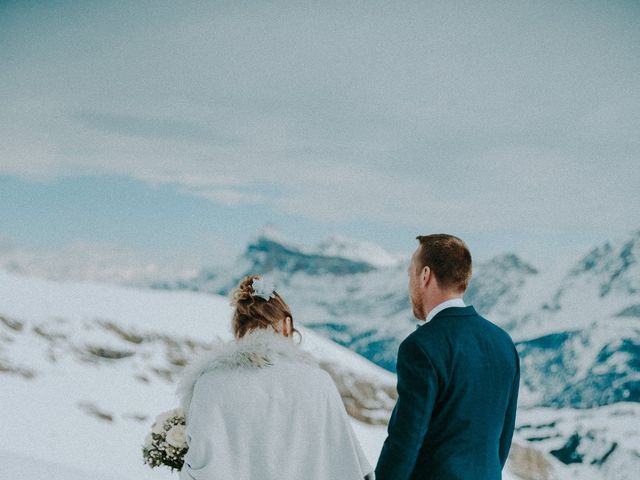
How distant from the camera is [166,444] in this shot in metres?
3.13

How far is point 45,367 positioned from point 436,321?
12.3 metres

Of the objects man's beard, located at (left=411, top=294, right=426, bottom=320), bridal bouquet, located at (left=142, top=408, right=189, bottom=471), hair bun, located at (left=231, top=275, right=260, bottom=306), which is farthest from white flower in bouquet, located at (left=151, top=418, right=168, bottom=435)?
man's beard, located at (left=411, top=294, right=426, bottom=320)

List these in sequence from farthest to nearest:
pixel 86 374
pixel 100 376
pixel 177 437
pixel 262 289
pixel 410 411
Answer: pixel 100 376 → pixel 86 374 → pixel 177 437 → pixel 262 289 → pixel 410 411

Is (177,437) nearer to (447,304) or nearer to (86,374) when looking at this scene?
(447,304)

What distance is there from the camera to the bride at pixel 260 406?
2768 millimetres

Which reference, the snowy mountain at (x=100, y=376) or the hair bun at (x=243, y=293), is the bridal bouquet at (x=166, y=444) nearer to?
the hair bun at (x=243, y=293)

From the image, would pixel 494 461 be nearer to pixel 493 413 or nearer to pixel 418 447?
pixel 493 413

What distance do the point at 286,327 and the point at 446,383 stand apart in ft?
2.74

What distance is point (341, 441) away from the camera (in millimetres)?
3008

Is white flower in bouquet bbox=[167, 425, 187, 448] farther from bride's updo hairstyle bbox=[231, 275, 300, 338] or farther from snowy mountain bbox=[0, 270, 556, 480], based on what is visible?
snowy mountain bbox=[0, 270, 556, 480]

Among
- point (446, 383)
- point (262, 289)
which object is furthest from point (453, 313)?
point (262, 289)

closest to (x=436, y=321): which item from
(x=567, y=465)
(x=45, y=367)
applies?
(x=45, y=367)

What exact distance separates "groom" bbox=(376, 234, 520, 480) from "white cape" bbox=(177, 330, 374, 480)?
44 cm

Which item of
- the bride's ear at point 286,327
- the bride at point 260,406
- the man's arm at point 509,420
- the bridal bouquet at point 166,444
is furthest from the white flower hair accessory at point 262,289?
the man's arm at point 509,420
